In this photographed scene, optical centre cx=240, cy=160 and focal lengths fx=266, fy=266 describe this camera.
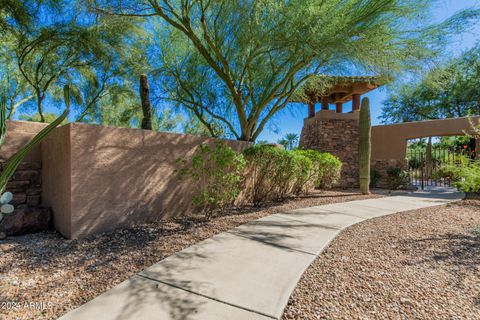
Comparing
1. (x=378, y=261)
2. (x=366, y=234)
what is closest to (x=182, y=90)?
(x=366, y=234)

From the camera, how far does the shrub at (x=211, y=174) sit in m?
5.15

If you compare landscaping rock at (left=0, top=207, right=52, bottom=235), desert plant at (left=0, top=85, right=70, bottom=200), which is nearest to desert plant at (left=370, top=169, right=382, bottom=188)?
landscaping rock at (left=0, top=207, right=52, bottom=235)

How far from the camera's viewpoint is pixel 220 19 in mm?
6406

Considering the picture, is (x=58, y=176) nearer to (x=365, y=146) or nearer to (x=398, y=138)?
(x=365, y=146)

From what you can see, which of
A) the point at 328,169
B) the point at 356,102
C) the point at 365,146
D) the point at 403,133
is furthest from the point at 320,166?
the point at 356,102

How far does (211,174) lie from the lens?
5.25 meters

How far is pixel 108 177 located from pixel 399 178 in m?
11.8

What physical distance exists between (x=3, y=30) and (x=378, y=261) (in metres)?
9.65

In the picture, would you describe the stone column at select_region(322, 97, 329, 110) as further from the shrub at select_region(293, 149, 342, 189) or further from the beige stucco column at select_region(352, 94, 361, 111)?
the shrub at select_region(293, 149, 342, 189)

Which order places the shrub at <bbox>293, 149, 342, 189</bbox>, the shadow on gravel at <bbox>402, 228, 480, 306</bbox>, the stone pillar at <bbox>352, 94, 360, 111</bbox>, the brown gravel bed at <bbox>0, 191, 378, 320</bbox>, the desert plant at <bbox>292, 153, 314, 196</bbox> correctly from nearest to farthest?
1. the brown gravel bed at <bbox>0, 191, 378, 320</bbox>
2. the shadow on gravel at <bbox>402, 228, 480, 306</bbox>
3. the desert plant at <bbox>292, 153, 314, 196</bbox>
4. the shrub at <bbox>293, 149, 342, 189</bbox>
5. the stone pillar at <bbox>352, 94, 360, 111</bbox>

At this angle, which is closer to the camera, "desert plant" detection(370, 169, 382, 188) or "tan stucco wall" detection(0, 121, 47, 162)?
"tan stucco wall" detection(0, 121, 47, 162)

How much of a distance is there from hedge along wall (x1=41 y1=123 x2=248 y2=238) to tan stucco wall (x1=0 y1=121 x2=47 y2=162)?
0.70ft

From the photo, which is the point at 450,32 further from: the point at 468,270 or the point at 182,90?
the point at 182,90

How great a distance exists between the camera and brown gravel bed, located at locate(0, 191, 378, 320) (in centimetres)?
230
